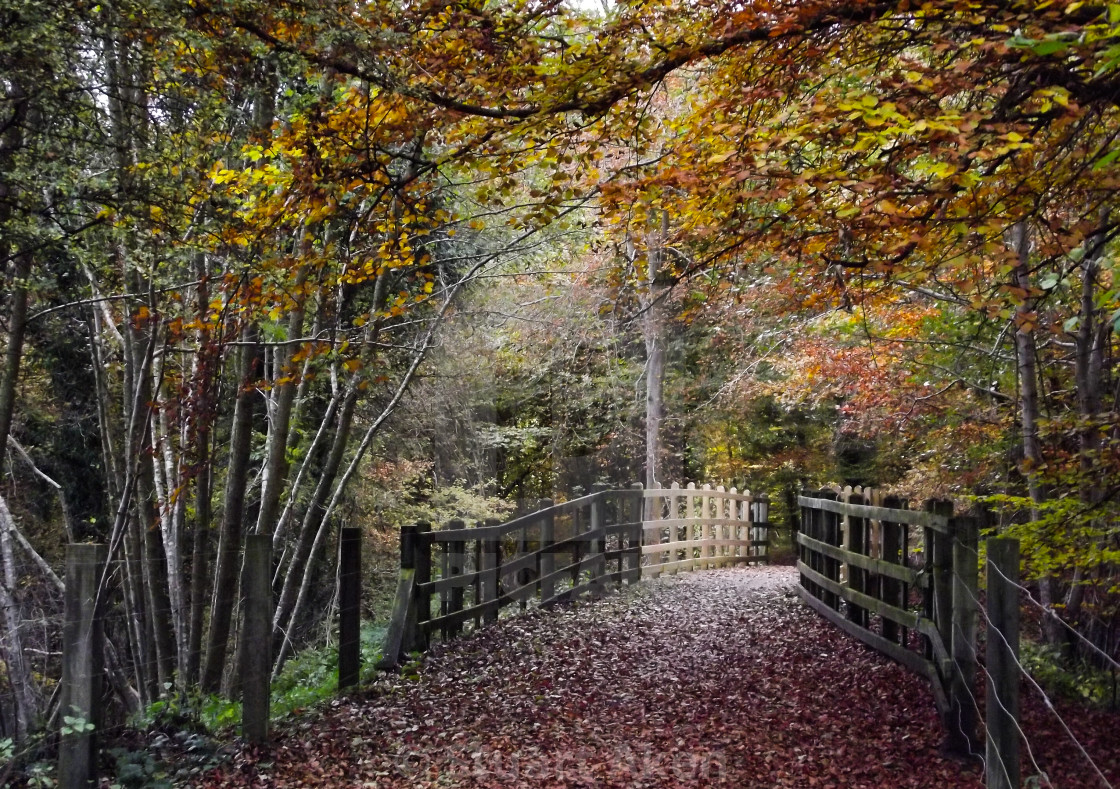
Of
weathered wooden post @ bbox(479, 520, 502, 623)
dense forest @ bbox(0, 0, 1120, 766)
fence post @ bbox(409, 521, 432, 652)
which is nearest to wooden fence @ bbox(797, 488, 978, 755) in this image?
dense forest @ bbox(0, 0, 1120, 766)

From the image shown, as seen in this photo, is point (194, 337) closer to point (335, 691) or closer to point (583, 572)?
point (335, 691)

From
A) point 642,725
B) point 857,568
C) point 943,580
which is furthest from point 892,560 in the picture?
point 642,725

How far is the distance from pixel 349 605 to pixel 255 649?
107cm

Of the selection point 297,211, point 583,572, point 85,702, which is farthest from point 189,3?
point 583,572

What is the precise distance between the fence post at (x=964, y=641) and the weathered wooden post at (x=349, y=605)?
3.77 m

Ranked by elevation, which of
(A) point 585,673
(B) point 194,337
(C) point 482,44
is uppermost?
(C) point 482,44

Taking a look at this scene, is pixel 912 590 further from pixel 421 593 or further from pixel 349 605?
pixel 349 605

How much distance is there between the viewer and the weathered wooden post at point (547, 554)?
33.7 ft

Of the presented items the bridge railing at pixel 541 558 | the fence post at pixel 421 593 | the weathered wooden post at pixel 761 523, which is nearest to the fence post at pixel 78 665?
the bridge railing at pixel 541 558

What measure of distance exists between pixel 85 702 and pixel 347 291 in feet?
20.7

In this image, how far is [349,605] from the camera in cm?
643

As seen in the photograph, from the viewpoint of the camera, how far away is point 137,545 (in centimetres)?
893

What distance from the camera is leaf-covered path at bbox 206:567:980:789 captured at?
502 centimetres

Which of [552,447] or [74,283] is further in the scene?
[552,447]
